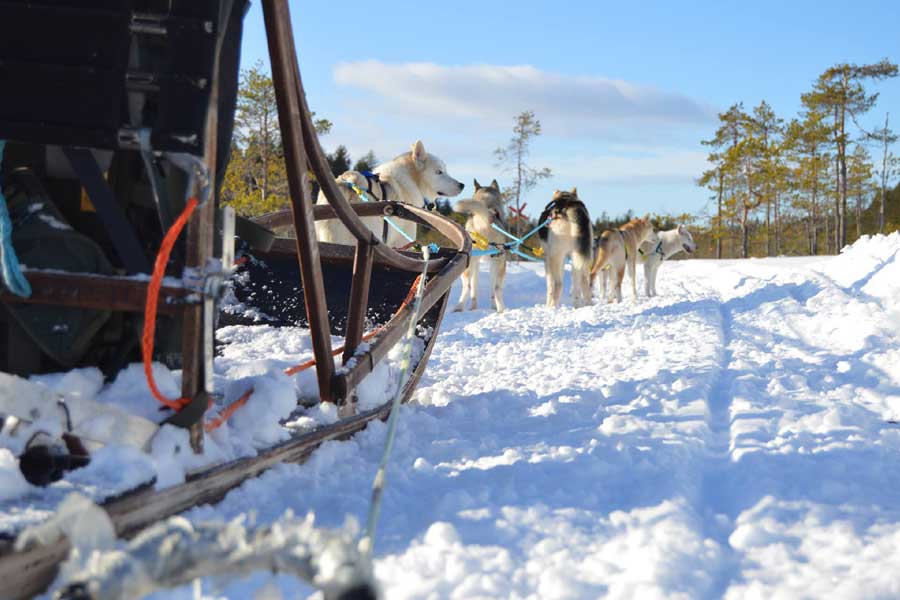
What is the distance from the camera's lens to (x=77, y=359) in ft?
6.82

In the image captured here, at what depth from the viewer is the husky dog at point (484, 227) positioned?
38.3ft

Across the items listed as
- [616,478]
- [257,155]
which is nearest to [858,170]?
[257,155]

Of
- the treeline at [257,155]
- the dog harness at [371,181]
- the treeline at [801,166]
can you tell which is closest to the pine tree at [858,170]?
the treeline at [801,166]

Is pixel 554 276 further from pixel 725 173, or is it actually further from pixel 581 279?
pixel 725 173

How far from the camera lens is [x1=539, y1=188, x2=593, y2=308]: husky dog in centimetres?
1128

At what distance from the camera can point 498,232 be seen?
12.5 meters

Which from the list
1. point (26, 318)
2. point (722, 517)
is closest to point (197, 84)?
point (26, 318)

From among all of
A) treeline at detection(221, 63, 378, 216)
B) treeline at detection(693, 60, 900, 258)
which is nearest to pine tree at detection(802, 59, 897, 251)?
treeline at detection(693, 60, 900, 258)

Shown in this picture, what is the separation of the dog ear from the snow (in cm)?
315

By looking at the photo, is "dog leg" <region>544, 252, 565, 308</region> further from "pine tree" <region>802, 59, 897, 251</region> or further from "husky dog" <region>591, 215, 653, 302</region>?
"pine tree" <region>802, 59, 897, 251</region>

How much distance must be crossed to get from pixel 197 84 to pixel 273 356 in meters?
2.32

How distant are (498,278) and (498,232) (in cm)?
108

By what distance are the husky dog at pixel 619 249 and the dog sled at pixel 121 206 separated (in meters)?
10.9

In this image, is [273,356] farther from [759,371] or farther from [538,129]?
[538,129]
